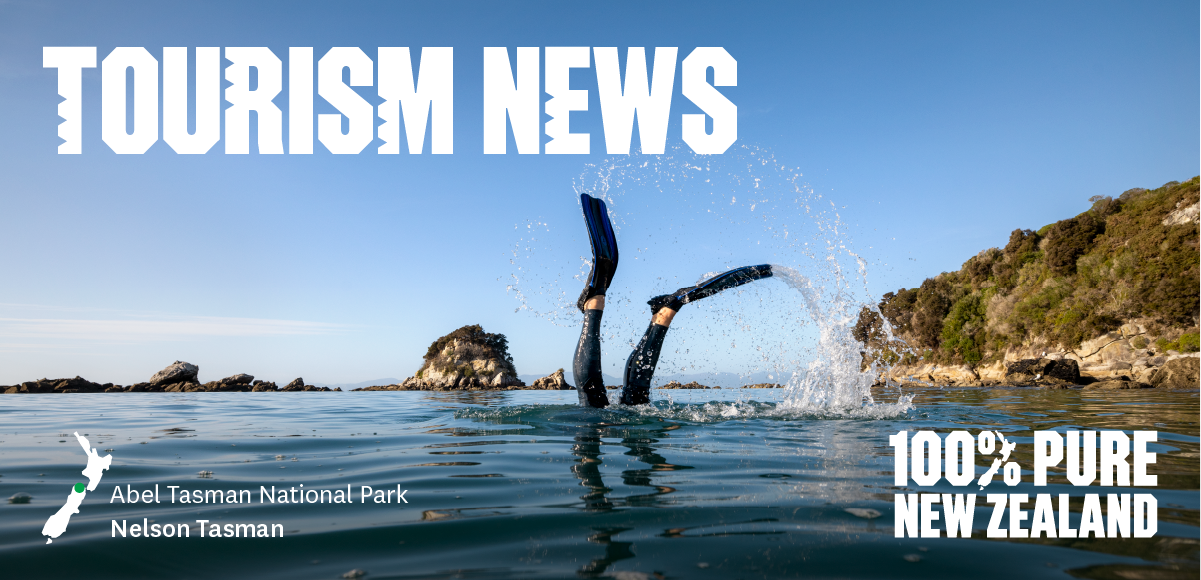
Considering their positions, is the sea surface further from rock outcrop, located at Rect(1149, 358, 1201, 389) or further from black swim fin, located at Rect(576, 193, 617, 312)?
rock outcrop, located at Rect(1149, 358, 1201, 389)

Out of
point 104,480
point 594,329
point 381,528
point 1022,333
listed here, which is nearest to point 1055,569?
point 381,528

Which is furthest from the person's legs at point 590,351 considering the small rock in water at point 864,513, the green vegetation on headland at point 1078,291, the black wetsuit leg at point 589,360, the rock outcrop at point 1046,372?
the rock outcrop at point 1046,372

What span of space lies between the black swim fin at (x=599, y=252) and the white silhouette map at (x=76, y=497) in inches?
234

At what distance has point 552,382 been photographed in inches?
2714

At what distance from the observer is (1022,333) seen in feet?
186

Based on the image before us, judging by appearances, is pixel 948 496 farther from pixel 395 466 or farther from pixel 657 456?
pixel 395 466

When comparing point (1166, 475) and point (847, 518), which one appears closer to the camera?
point (847, 518)

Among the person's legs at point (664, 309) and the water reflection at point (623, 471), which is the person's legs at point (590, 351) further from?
the water reflection at point (623, 471)

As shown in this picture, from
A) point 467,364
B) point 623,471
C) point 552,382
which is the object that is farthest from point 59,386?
point 623,471

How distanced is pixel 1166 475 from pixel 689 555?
4.15m

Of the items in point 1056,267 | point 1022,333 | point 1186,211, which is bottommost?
point 1022,333

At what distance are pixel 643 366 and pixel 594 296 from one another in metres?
1.47

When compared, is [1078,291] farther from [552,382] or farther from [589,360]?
[589,360]

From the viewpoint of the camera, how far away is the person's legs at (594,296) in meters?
8.84
